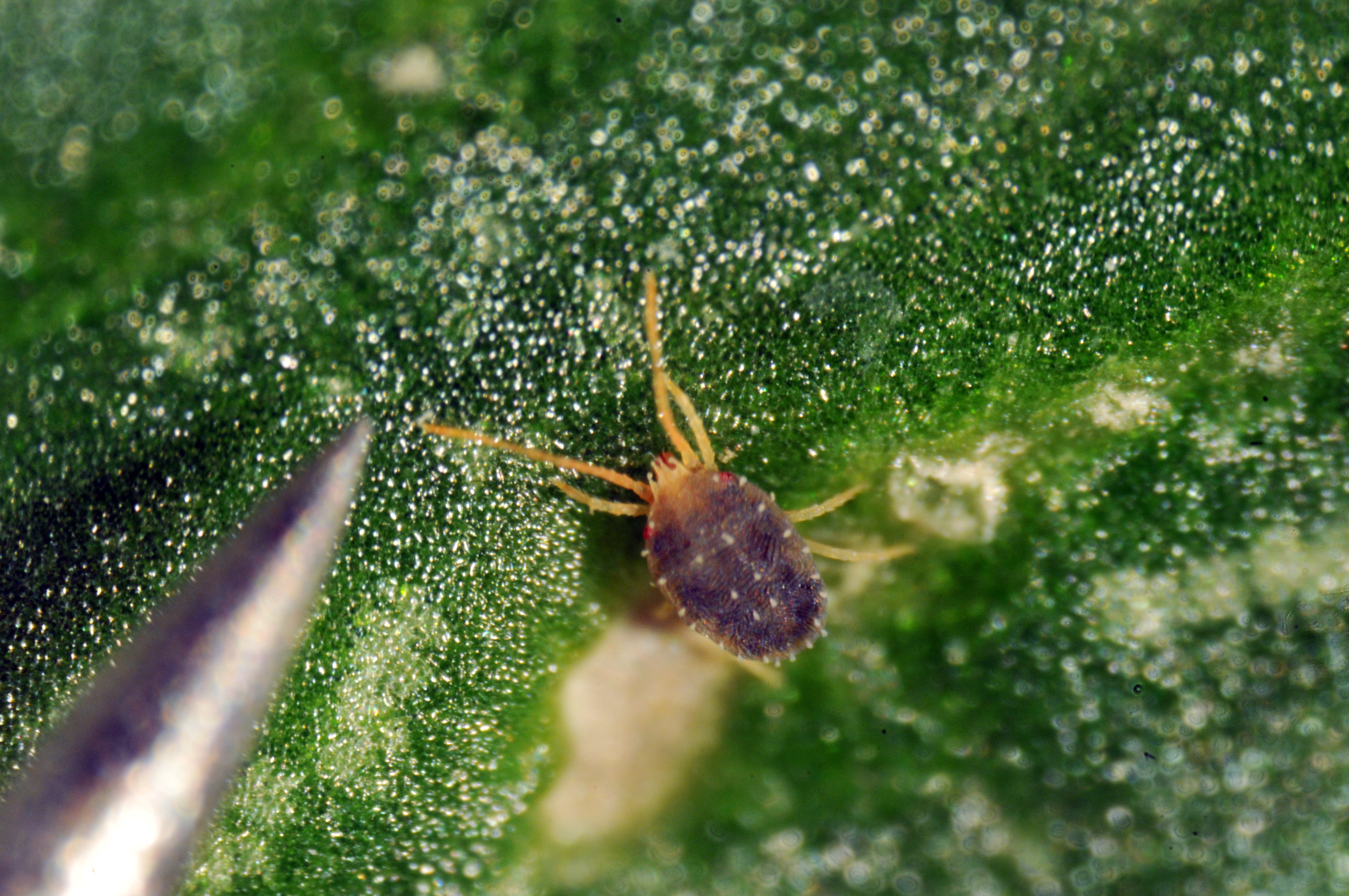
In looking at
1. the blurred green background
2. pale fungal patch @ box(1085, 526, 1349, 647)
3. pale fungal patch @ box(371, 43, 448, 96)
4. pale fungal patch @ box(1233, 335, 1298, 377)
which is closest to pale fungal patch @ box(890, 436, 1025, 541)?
the blurred green background

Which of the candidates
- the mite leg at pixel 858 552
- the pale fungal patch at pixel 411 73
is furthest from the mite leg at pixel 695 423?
the pale fungal patch at pixel 411 73

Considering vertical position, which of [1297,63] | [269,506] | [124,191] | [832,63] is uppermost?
[1297,63]

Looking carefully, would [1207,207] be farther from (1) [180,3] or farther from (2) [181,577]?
(2) [181,577]

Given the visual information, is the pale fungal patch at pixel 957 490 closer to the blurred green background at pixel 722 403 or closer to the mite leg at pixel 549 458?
the blurred green background at pixel 722 403

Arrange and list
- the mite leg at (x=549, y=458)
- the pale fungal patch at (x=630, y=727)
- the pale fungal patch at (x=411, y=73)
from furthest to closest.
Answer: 1. the pale fungal patch at (x=630, y=727)
2. the mite leg at (x=549, y=458)
3. the pale fungal patch at (x=411, y=73)

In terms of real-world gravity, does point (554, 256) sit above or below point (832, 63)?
below

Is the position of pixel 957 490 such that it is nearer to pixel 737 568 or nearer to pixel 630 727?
pixel 737 568

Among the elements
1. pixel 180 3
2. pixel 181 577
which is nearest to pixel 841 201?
pixel 180 3

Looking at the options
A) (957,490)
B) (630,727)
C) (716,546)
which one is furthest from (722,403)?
(630,727)
